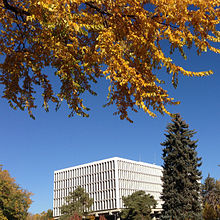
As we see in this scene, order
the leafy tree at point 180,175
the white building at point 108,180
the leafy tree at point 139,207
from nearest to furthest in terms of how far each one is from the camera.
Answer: the leafy tree at point 180,175 < the leafy tree at point 139,207 < the white building at point 108,180

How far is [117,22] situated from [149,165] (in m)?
101

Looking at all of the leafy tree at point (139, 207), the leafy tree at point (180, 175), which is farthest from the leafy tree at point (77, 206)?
the leafy tree at point (180, 175)

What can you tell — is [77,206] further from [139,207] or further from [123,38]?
[123,38]

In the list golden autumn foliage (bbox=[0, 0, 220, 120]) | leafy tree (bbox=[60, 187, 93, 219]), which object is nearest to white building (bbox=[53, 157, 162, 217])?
leafy tree (bbox=[60, 187, 93, 219])

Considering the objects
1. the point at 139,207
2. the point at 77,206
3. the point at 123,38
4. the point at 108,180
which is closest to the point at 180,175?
the point at 139,207

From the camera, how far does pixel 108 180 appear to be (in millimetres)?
89625

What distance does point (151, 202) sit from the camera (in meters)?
54.7

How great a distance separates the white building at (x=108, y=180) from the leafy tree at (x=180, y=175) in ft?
167

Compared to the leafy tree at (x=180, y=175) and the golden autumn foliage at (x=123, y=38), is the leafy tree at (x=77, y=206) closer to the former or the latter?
the leafy tree at (x=180, y=175)

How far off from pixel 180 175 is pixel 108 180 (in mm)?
56902

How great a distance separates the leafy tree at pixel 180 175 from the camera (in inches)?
1344

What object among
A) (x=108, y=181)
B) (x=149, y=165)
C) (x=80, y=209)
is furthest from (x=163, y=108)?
(x=149, y=165)

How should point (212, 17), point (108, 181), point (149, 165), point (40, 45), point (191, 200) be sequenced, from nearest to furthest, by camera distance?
point (212, 17) → point (40, 45) → point (191, 200) → point (108, 181) → point (149, 165)

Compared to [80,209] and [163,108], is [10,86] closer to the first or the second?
[163,108]
